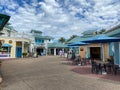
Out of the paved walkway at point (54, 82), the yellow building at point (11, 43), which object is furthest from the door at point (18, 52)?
the paved walkway at point (54, 82)

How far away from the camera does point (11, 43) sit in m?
30.9

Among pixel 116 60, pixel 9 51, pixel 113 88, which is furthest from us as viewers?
pixel 9 51

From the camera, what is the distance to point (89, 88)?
23.5ft

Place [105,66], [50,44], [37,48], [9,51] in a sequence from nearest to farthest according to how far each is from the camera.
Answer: [105,66], [9,51], [37,48], [50,44]

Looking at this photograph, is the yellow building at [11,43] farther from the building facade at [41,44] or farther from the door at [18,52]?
the building facade at [41,44]

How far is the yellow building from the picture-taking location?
30.0m

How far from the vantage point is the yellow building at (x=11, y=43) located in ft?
98.4

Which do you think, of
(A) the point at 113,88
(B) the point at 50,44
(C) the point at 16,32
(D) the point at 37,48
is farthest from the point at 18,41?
(A) the point at 113,88

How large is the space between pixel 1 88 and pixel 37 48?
39.7m

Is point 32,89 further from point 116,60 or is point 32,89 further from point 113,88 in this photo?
point 116,60

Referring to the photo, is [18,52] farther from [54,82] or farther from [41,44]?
[54,82]

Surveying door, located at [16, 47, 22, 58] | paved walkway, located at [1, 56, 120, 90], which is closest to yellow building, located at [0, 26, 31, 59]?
door, located at [16, 47, 22, 58]

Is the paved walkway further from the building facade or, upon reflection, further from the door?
the building facade

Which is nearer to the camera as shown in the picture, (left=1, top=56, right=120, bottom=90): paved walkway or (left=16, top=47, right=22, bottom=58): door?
(left=1, top=56, right=120, bottom=90): paved walkway
